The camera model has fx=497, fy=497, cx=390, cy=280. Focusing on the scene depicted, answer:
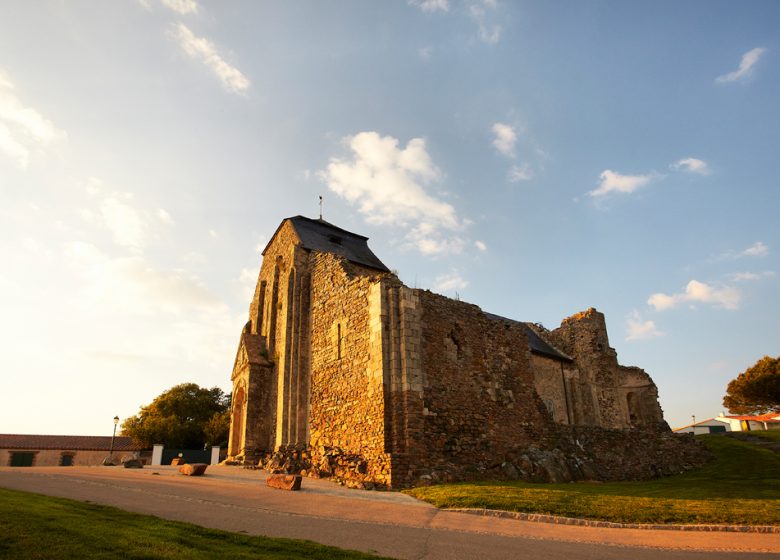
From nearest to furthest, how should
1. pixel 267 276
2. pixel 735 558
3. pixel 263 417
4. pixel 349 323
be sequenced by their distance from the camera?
pixel 735 558 < pixel 349 323 < pixel 263 417 < pixel 267 276

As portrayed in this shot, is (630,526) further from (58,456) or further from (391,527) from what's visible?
(58,456)

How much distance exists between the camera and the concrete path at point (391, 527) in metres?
7.56

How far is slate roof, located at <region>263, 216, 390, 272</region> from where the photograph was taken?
25.1 m

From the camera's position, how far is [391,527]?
349 inches

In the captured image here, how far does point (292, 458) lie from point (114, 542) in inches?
531

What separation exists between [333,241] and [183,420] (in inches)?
896

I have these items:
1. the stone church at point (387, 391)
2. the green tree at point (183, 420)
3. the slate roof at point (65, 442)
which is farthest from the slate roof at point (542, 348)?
the slate roof at point (65, 442)

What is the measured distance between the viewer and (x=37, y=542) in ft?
18.5

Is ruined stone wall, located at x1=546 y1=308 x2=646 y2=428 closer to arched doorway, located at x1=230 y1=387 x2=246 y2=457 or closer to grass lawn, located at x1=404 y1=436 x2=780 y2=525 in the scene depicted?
grass lawn, located at x1=404 y1=436 x2=780 y2=525

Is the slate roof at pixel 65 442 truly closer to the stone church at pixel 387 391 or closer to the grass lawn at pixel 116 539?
the stone church at pixel 387 391

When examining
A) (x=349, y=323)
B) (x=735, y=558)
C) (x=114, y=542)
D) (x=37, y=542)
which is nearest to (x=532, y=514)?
(x=735, y=558)

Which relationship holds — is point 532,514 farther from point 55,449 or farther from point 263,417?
point 55,449

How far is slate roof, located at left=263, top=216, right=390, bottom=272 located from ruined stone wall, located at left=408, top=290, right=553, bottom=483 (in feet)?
25.1

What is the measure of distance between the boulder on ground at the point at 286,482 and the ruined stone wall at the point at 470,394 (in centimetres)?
342
